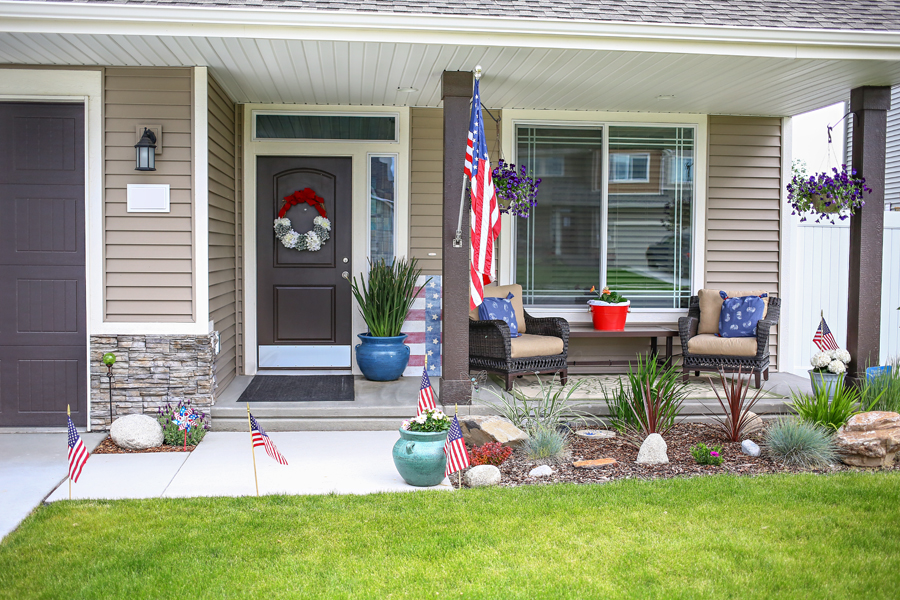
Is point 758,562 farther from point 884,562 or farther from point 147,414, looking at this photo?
point 147,414

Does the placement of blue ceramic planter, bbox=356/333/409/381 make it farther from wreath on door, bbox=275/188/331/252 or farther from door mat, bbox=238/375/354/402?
wreath on door, bbox=275/188/331/252

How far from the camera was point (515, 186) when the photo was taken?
5.74 meters

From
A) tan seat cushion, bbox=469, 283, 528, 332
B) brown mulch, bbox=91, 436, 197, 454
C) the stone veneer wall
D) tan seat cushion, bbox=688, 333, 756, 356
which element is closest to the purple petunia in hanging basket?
tan seat cushion, bbox=469, 283, 528, 332

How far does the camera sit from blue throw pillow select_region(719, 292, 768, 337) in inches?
230

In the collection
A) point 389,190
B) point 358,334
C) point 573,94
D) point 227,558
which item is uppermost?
point 573,94

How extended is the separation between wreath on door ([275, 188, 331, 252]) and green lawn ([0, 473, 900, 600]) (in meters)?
3.05

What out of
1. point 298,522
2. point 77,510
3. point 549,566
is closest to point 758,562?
point 549,566

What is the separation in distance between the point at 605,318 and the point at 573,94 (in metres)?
1.84

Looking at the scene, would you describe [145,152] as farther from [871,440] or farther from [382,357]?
[871,440]

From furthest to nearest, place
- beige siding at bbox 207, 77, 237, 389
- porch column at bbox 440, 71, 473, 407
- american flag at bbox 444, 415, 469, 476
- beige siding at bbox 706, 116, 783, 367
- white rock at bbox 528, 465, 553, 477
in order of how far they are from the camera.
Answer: beige siding at bbox 706, 116, 783, 367
beige siding at bbox 207, 77, 237, 389
porch column at bbox 440, 71, 473, 407
white rock at bbox 528, 465, 553, 477
american flag at bbox 444, 415, 469, 476

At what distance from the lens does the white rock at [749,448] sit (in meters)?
4.40

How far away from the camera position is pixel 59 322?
5.00 m

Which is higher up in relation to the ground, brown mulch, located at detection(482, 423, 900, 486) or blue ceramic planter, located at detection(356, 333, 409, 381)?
blue ceramic planter, located at detection(356, 333, 409, 381)

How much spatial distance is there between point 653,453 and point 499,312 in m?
1.94
